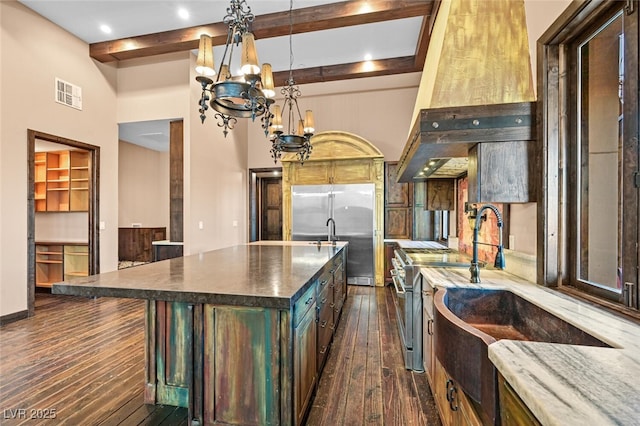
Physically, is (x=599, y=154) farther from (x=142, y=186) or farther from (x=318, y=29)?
(x=142, y=186)

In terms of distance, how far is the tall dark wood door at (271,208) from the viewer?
23.9ft

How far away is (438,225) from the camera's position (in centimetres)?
518

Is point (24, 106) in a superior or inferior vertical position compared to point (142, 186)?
superior

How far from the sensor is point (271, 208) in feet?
24.1

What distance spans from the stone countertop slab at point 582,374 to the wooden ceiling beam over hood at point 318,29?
11.7ft

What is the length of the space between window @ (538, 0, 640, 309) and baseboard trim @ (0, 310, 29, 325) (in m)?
5.31

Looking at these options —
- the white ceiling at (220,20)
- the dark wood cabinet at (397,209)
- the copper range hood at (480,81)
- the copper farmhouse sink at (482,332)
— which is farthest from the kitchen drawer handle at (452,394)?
the dark wood cabinet at (397,209)

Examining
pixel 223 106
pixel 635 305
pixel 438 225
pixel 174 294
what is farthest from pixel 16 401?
pixel 438 225

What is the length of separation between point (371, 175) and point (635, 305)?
13.9 ft

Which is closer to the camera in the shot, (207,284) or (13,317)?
(207,284)

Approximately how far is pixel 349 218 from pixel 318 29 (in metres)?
2.98

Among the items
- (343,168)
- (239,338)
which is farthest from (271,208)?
(239,338)

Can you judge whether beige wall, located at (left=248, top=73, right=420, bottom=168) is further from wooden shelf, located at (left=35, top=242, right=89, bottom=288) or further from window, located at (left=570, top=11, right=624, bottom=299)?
wooden shelf, located at (left=35, top=242, right=89, bottom=288)

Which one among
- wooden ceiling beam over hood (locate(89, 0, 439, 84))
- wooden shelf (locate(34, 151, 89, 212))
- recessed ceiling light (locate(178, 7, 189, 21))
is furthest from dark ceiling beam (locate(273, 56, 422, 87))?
wooden shelf (locate(34, 151, 89, 212))
